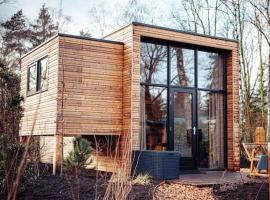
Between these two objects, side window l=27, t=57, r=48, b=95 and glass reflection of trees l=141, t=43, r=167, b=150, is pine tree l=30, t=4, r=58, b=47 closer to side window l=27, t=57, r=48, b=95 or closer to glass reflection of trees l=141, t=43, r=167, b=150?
side window l=27, t=57, r=48, b=95

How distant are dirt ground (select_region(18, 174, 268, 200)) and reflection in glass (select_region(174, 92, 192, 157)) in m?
2.46

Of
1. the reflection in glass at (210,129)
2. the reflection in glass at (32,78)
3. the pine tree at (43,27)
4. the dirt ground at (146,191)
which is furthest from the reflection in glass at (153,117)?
the pine tree at (43,27)

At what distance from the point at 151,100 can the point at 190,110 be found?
117 centimetres

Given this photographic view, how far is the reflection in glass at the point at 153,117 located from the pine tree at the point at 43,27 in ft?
38.6

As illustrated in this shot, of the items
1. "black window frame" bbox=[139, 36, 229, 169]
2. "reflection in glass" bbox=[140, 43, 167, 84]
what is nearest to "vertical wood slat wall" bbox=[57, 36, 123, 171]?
"reflection in glass" bbox=[140, 43, 167, 84]

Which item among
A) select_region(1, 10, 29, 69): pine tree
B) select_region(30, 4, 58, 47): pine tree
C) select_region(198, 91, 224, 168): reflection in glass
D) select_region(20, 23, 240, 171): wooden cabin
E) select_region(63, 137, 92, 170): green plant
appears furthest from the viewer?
select_region(30, 4, 58, 47): pine tree

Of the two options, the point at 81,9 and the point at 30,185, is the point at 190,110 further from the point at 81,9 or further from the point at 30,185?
the point at 81,9

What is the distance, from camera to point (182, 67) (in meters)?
10.7

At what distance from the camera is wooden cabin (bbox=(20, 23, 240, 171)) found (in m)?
9.49

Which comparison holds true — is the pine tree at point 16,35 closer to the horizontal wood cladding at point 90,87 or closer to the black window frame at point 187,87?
the horizontal wood cladding at point 90,87

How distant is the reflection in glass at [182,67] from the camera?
1051 cm

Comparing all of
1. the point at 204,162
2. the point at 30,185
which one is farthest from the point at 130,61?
the point at 30,185

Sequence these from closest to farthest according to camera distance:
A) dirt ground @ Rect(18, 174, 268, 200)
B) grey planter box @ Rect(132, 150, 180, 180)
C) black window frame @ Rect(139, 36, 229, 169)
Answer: dirt ground @ Rect(18, 174, 268, 200)
grey planter box @ Rect(132, 150, 180, 180)
black window frame @ Rect(139, 36, 229, 169)

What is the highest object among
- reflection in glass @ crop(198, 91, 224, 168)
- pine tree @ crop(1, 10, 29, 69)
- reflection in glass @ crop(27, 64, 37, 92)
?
pine tree @ crop(1, 10, 29, 69)
